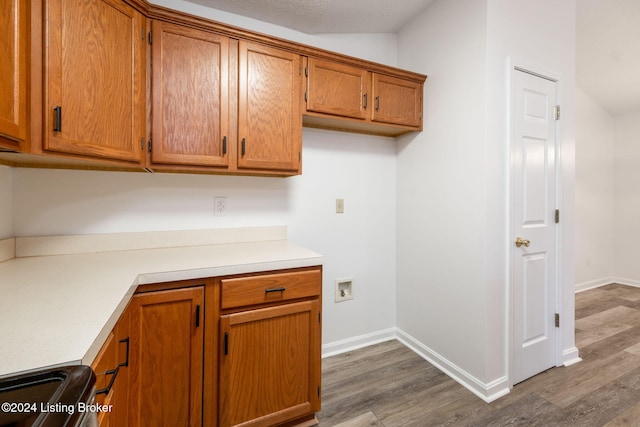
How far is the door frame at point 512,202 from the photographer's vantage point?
5.69ft

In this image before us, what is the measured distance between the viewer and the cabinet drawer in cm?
129

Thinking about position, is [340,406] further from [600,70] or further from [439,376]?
[600,70]

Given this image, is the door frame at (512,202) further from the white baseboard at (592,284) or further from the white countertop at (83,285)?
the white baseboard at (592,284)

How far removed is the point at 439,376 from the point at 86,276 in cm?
211

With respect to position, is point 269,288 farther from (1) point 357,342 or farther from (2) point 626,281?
(2) point 626,281

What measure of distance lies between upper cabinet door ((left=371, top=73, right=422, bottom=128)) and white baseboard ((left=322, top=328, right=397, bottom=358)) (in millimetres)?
1725

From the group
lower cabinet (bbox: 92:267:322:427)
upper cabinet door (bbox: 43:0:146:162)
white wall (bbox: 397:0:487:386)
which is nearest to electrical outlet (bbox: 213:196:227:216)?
upper cabinet door (bbox: 43:0:146:162)

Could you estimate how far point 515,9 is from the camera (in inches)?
68.9

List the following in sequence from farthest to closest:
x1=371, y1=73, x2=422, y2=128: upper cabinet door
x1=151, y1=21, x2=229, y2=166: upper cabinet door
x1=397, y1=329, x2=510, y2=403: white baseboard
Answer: x1=371, y1=73, x2=422, y2=128: upper cabinet door, x1=397, y1=329, x2=510, y2=403: white baseboard, x1=151, y1=21, x2=229, y2=166: upper cabinet door

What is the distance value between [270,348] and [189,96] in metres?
1.36

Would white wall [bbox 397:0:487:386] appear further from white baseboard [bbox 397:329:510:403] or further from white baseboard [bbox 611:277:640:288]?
white baseboard [bbox 611:277:640:288]

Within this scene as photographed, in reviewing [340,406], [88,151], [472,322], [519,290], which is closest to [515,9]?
[519,290]

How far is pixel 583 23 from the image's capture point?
2574 mm

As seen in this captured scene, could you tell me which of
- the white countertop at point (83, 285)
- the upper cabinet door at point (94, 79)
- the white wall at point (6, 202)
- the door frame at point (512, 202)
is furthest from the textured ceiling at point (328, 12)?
the white countertop at point (83, 285)
